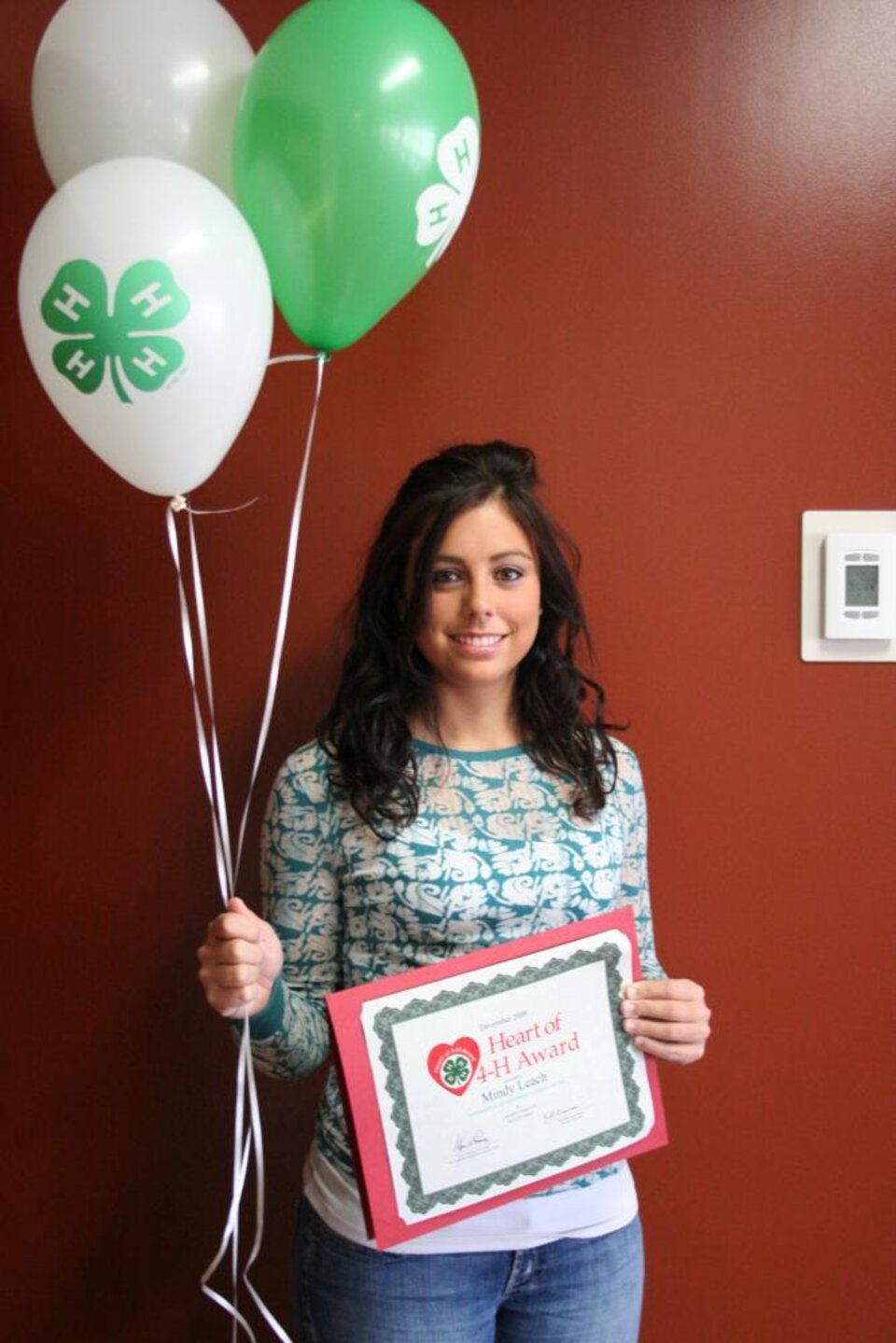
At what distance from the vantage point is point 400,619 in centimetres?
121

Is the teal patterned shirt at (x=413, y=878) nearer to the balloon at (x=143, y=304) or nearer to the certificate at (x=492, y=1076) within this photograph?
the certificate at (x=492, y=1076)

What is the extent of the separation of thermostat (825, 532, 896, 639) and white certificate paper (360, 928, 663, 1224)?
62 centimetres

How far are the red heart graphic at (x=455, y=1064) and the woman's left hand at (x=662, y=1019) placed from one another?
17 centimetres

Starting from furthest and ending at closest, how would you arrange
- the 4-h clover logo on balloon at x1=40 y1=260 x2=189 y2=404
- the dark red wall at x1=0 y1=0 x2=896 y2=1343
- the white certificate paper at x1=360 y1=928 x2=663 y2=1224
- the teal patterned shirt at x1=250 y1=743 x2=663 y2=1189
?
the dark red wall at x1=0 y1=0 x2=896 y2=1343 < the teal patterned shirt at x1=250 y1=743 x2=663 y2=1189 < the white certificate paper at x1=360 y1=928 x2=663 y2=1224 < the 4-h clover logo on balloon at x1=40 y1=260 x2=189 y2=404

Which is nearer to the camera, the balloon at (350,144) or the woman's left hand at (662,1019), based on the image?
the balloon at (350,144)

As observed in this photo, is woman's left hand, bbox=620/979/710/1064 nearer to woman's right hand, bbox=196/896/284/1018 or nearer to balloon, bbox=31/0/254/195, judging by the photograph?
woman's right hand, bbox=196/896/284/1018

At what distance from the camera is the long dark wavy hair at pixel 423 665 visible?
1.14 m

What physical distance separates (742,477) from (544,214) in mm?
440

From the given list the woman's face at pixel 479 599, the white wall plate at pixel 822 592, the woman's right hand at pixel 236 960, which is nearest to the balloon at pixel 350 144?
the woman's face at pixel 479 599

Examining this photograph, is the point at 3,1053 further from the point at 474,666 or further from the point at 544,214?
the point at 544,214

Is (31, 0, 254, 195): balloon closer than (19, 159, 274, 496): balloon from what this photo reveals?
No

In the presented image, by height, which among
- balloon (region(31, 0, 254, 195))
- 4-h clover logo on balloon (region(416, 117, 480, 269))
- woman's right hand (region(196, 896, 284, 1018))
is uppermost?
balloon (region(31, 0, 254, 195))

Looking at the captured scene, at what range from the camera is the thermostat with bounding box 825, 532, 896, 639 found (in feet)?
4.72
